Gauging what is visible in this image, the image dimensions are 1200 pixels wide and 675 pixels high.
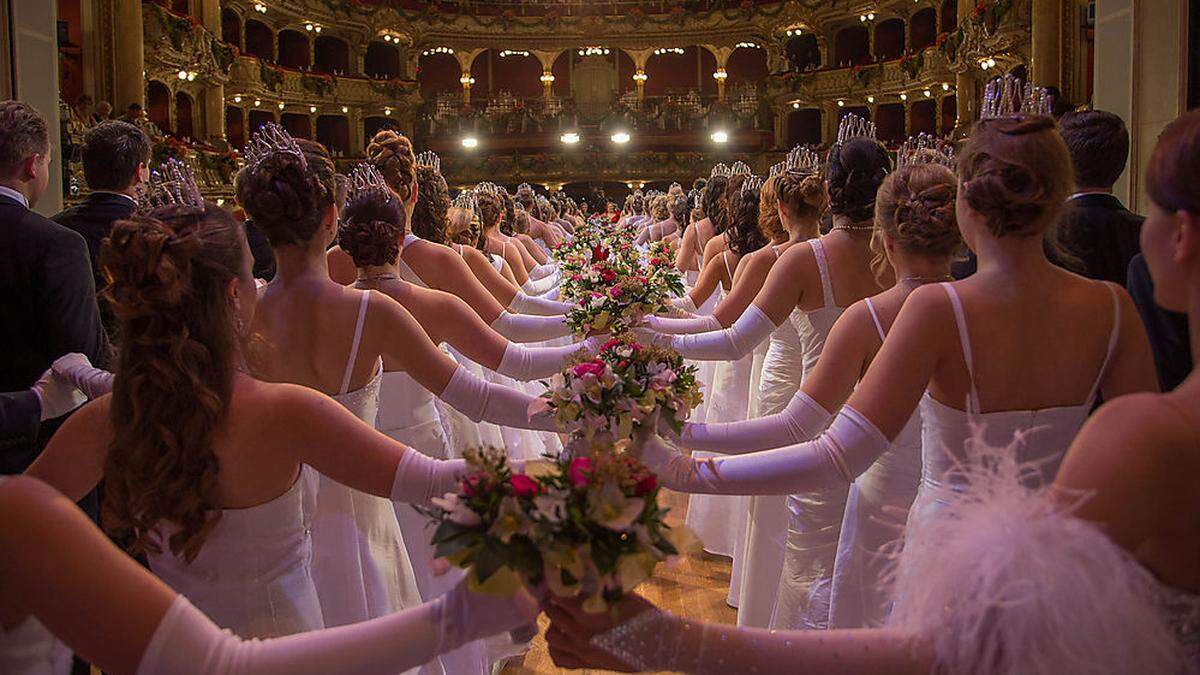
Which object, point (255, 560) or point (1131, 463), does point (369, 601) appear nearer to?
point (255, 560)

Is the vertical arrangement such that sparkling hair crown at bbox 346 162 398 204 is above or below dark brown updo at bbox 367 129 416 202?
below

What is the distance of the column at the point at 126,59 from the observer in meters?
16.8

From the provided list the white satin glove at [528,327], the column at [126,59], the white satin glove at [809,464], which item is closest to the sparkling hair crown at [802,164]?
the white satin glove at [528,327]

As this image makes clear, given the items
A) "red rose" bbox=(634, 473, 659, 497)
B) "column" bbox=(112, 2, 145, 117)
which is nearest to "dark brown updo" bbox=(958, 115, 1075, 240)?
"red rose" bbox=(634, 473, 659, 497)

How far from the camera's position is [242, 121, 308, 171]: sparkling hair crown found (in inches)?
105

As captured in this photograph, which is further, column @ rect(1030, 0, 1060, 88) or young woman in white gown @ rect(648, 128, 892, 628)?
column @ rect(1030, 0, 1060, 88)

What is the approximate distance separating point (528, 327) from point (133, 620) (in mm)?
3239

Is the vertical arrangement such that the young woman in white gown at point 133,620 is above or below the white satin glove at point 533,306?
below

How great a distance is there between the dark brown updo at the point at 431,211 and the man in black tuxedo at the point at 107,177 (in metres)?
1.32

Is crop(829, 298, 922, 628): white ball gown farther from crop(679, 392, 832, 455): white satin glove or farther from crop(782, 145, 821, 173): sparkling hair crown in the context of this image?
crop(782, 145, 821, 173): sparkling hair crown

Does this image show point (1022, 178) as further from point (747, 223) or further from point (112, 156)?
point (747, 223)

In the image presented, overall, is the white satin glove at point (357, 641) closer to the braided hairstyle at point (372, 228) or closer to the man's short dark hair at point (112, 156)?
the braided hairstyle at point (372, 228)

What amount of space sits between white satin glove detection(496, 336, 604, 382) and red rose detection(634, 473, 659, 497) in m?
1.83

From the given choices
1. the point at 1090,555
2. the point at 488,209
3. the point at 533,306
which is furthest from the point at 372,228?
the point at 488,209
